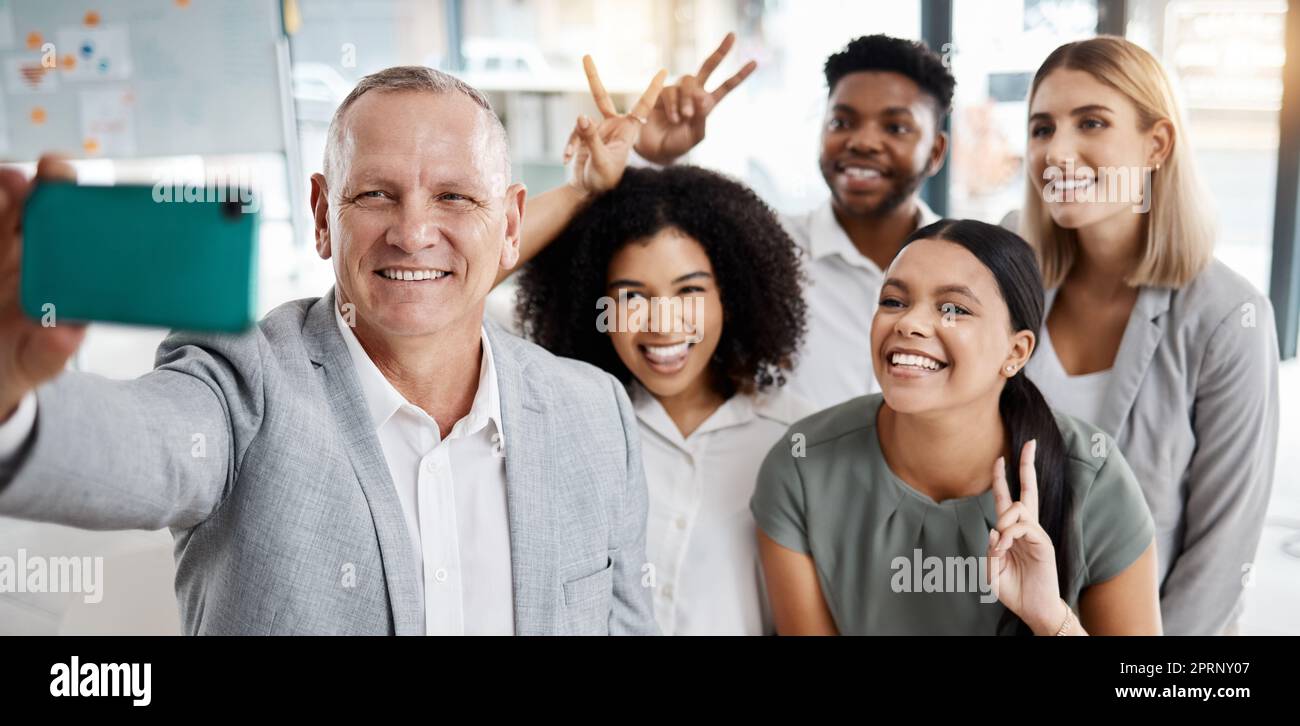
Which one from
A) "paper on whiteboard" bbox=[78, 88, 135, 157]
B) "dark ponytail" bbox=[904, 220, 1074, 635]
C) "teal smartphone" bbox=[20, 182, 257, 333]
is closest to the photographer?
"teal smartphone" bbox=[20, 182, 257, 333]

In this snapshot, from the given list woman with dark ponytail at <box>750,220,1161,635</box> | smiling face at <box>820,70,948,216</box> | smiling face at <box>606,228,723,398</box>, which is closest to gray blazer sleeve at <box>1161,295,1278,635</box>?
woman with dark ponytail at <box>750,220,1161,635</box>

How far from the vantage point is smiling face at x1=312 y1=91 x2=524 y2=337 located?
1390 mm

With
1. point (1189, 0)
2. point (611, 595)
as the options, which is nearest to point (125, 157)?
point (611, 595)

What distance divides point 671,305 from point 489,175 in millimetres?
517

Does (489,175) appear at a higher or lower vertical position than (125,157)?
lower

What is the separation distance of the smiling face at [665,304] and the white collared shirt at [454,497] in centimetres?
36

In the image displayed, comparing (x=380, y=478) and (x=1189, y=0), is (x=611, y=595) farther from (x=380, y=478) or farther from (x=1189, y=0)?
(x=1189, y=0)

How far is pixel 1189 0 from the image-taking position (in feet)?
6.73

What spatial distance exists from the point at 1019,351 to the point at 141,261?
1.31 meters

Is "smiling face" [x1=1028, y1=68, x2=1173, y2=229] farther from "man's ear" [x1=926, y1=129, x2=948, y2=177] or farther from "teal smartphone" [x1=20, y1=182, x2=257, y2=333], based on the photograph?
"teal smartphone" [x1=20, y1=182, x2=257, y2=333]

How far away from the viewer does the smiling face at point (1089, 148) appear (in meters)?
1.77

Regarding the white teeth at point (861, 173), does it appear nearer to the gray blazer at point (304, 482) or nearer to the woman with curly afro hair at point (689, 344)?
the woman with curly afro hair at point (689, 344)

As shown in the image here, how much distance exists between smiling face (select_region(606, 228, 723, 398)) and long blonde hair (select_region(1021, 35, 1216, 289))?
625 millimetres

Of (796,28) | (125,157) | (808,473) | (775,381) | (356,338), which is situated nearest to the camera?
(356,338)
